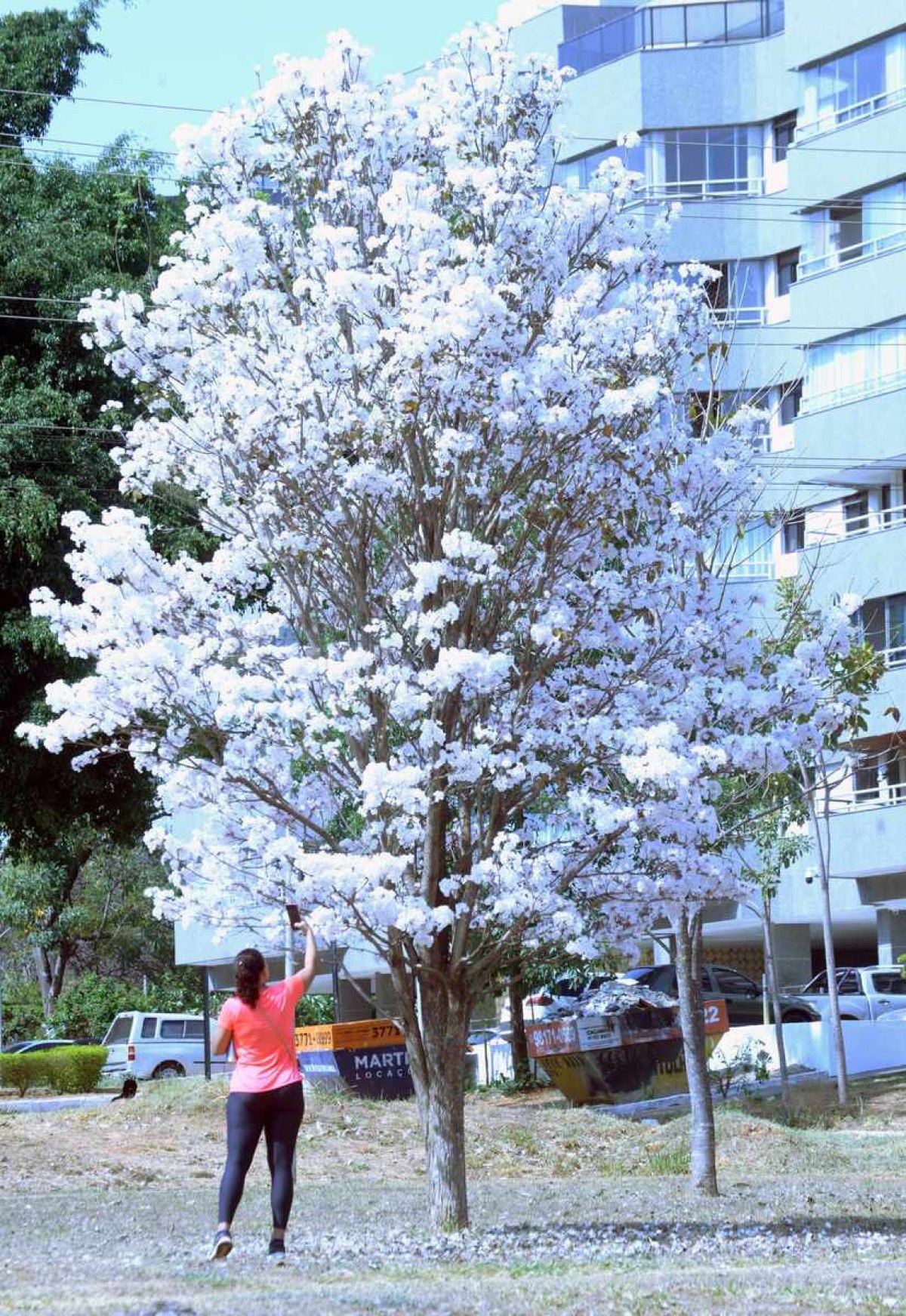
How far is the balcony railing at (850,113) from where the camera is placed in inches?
1615

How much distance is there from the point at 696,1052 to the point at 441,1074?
4.95 m

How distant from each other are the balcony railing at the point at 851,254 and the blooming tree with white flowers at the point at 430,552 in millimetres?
30175

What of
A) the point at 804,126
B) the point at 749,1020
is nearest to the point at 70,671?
the point at 749,1020

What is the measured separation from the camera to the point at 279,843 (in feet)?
33.7

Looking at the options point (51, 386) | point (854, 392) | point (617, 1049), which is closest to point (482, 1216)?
point (51, 386)

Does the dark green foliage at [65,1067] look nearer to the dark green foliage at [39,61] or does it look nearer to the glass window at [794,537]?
the dark green foliage at [39,61]

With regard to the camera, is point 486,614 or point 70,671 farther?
point 70,671

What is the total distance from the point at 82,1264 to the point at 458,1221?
89.8 inches

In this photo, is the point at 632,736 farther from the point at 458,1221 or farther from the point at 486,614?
the point at 458,1221

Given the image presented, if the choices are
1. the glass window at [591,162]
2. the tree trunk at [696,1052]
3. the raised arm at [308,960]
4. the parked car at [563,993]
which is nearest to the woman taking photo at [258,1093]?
the raised arm at [308,960]

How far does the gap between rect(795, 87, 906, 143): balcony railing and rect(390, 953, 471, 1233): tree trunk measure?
33.8 meters

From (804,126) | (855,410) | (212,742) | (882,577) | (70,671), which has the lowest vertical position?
(212,742)

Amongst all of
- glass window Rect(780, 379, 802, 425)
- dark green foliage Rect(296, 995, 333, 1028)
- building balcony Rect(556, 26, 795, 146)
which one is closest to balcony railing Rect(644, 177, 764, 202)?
building balcony Rect(556, 26, 795, 146)

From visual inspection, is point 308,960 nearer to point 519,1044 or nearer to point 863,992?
point 519,1044
